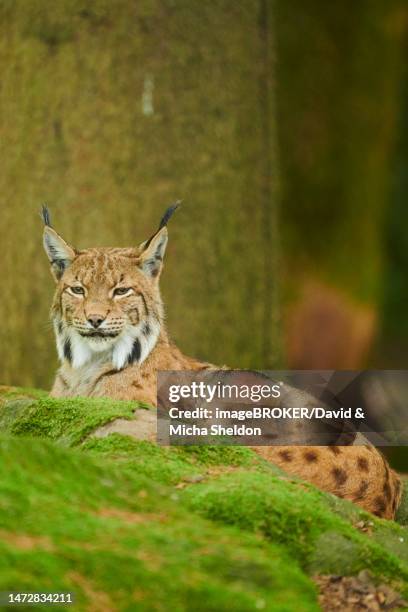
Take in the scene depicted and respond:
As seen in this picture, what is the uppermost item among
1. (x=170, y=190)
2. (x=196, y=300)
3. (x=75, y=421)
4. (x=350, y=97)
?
(x=350, y=97)

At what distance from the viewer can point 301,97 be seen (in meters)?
13.6

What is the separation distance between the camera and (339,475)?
6.40 metres

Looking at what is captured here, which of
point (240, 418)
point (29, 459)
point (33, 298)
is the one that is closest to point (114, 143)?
point (33, 298)

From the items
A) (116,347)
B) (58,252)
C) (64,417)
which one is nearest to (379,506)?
(64,417)

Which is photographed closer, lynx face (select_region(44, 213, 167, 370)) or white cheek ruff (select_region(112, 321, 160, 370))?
lynx face (select_region(44, 213, 167, 370))

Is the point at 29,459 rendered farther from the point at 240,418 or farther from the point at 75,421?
the point at 240,418

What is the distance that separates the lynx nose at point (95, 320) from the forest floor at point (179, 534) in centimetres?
109

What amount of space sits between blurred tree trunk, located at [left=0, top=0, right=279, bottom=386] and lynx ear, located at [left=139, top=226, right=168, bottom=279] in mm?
1942

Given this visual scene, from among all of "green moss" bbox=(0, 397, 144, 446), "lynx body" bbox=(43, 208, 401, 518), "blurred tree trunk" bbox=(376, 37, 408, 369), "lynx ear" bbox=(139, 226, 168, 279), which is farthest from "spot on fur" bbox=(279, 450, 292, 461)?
"blurred tree trunk" bbox=(376, 37, 408, 369)

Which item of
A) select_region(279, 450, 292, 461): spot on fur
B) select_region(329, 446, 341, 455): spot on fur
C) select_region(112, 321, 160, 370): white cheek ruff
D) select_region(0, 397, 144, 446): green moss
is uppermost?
select_region(112, 321, 160, 370): white cheek ruff

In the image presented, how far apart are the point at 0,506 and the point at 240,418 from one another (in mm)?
2249

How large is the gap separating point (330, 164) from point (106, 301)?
22.9ft

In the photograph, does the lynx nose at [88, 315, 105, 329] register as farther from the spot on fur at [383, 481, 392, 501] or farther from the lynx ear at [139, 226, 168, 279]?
the spot on fur at [383, 481, 392, 501]

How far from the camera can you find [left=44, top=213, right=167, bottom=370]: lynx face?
23.2 ft
